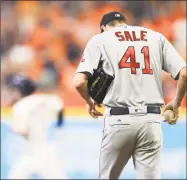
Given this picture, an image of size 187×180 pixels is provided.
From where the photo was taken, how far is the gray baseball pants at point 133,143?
5035 millimetres

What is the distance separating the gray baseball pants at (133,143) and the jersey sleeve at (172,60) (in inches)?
14.1

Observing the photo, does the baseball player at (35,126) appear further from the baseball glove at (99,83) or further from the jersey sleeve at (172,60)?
the jersey sleeve at (172,60)

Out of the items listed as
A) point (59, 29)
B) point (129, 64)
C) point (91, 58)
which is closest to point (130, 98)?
point (129, 64)

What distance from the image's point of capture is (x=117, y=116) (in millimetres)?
5059

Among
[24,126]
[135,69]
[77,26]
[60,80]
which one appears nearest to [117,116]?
[135,69]

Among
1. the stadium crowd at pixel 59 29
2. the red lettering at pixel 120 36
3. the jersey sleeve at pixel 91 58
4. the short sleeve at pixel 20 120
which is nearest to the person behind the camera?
the jersey sleeve at pixel 91 58

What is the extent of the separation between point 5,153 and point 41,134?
2.62 feet

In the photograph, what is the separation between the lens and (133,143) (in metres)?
5.06

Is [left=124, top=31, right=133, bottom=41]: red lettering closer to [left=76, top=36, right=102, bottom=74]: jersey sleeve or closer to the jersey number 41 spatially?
the jersey number 41

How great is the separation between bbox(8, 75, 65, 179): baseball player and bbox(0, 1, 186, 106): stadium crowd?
1829 mm

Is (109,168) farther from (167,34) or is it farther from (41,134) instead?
(167,34)

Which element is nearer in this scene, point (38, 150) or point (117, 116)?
point (117, 116)

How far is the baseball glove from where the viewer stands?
199 inches

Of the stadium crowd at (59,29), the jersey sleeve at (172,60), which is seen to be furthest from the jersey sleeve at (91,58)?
the stadium crowd at (59,29)
